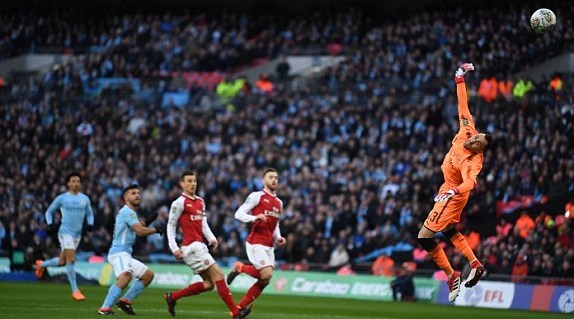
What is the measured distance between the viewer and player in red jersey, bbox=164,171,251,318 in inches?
678

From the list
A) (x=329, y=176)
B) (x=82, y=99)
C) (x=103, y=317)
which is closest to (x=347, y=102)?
(x=329, y=176)

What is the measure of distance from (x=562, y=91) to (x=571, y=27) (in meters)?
3.69

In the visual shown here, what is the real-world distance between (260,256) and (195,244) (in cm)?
123

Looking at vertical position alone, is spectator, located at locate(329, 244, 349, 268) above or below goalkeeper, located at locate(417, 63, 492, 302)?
below

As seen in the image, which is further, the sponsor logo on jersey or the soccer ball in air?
the sponsor logo on jersey

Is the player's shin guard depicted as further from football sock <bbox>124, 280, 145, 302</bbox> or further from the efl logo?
the efl logo

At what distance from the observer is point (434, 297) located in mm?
26484

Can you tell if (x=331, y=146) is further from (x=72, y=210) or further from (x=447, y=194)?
(x=447, y=194)

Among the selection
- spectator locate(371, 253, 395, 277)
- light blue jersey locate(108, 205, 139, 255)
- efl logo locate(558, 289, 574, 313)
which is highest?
light blue jersey locate(108, 205, 139, 255)

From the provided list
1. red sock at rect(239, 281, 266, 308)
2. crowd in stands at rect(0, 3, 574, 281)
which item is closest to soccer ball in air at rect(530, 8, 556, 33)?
red sock at rect(239, 281, 266, 308)

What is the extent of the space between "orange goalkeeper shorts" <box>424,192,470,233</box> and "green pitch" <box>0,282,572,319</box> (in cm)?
358

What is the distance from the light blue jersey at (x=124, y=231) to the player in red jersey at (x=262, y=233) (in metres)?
1.69

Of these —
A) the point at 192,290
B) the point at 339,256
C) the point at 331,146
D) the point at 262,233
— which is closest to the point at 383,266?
the point at 339,256

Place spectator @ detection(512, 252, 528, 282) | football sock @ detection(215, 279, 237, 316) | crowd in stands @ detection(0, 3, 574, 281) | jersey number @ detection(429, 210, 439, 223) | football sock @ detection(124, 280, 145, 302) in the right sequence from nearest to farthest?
jersey number @ detection(429, 210, 439, 223) < football sock @ detection(215, 279, 237, 316) < football sock @ detection(124, 280, 145, 302) < spectator @ detection(512, 252, 528, 282) < crowd in stands @ detection(0, 3, 574, 281)
